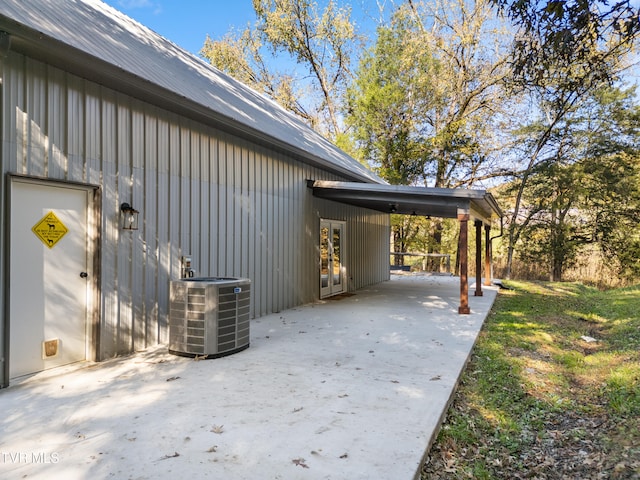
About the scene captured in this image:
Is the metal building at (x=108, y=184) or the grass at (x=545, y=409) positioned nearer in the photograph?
the grass at (x=545, y=409)

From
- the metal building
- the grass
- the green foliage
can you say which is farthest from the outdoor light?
the green foliage

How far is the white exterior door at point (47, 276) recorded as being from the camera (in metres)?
3.75

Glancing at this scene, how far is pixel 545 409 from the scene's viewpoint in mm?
3664

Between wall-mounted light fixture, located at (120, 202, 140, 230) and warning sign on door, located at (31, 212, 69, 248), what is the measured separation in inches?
24.9

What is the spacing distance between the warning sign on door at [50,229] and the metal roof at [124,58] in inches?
58.6

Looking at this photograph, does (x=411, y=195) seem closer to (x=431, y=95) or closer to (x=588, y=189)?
(x=431, y=95)

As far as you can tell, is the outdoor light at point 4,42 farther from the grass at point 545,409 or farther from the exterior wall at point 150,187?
the grass at point 545,409

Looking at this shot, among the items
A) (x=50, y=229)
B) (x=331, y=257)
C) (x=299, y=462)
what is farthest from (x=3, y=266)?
(x=331, y=257)

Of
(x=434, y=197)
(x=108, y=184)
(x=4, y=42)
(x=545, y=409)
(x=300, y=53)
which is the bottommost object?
(x=545, y=409)

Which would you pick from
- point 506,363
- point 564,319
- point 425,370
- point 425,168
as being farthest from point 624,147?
point 425,370

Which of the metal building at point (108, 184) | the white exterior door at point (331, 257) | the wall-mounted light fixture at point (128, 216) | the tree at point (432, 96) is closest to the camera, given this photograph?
the metal building at point (108, 184)

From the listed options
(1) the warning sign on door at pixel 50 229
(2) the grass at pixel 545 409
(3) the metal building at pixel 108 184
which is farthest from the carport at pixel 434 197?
(1) the warning sign on door at pixel 50 229

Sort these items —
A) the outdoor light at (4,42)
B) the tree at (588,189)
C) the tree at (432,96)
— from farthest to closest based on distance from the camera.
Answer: the tree at (432,96), the tree at (588,189), the outdoor light at (4,42)

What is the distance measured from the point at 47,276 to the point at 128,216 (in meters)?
1.07
